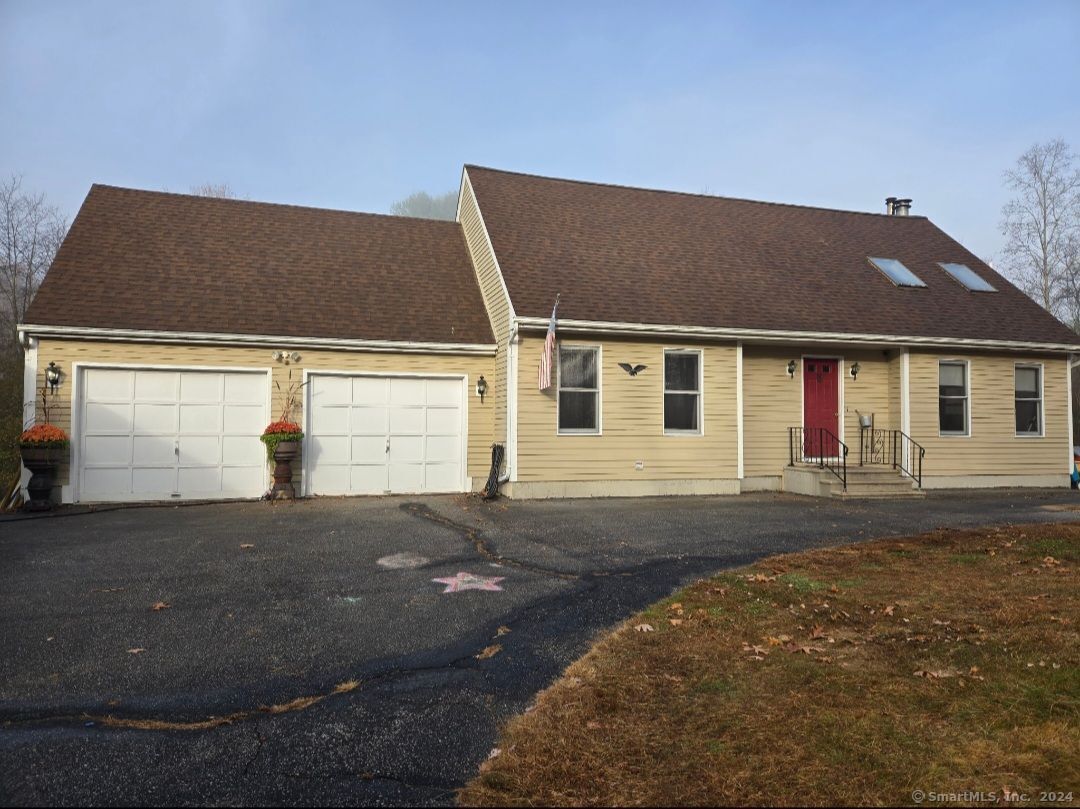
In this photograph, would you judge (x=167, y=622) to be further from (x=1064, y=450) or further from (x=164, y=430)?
(x=1064, y=450)

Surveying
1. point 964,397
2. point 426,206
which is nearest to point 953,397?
point 964,397

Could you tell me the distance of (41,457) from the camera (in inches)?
438

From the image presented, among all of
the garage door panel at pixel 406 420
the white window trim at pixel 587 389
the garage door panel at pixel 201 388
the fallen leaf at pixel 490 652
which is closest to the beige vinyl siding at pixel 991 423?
the white window trim at pixel 587 389

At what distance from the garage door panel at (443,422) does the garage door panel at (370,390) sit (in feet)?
2.94

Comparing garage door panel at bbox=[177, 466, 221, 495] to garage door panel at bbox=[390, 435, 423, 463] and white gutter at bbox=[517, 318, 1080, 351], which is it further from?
white gutter at bbox=[517, 318, 1080, 351]

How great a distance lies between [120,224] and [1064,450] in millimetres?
19875

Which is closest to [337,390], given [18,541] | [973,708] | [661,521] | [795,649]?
[18,541]

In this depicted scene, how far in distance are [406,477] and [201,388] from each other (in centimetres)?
380

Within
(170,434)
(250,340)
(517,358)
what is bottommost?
(170,434)

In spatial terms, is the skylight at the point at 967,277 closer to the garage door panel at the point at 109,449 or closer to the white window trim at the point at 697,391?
the white window trim at the point at 697,391

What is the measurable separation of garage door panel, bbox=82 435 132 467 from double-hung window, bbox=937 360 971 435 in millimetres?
15170

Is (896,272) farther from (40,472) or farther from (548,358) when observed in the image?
(40,472)

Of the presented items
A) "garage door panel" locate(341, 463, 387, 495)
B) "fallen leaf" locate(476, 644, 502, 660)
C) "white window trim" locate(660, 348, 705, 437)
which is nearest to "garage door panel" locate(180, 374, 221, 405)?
"garage door panel" locate(341, 463, 387, 495)

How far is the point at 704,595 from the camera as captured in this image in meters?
6.19
